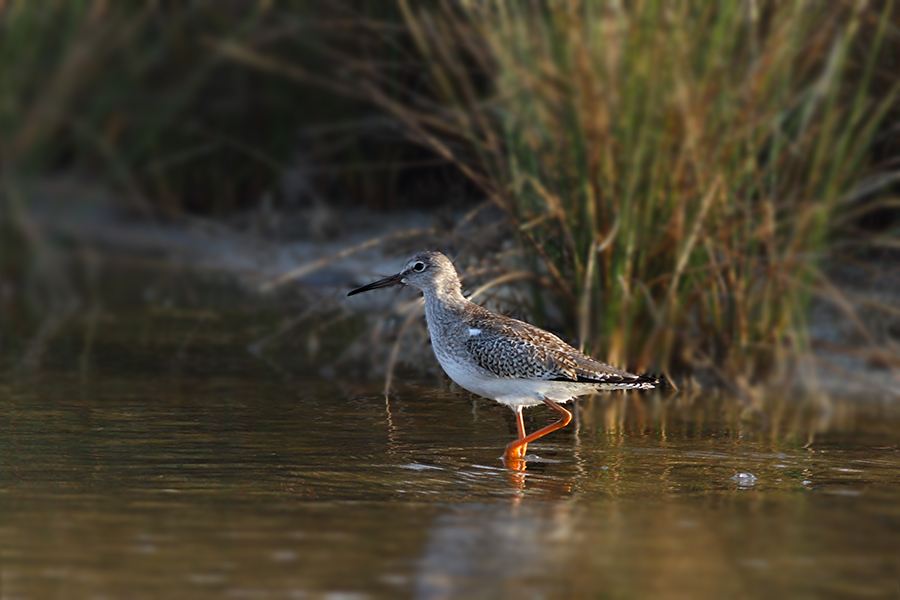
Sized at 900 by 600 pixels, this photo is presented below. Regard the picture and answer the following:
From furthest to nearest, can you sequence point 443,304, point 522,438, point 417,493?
1. point 443,304
2. point 522,438
3. point 417,493

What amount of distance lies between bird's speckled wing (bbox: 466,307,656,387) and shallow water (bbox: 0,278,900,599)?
311 mm

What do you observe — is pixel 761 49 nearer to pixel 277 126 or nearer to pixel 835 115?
pixel 835 115

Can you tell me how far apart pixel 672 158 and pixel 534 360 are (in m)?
1.43

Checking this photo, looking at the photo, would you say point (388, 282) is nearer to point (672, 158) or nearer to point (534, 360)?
point (534, 360)

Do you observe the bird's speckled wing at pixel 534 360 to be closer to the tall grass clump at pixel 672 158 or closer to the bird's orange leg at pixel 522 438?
the bird's orange leg at pixel 522 438

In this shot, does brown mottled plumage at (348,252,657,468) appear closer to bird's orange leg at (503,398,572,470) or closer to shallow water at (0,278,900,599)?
bird's orange leg at (503,398,572,470)

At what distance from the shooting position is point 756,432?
6238 millimetres

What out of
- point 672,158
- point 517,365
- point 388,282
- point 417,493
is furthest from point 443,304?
point 417,493

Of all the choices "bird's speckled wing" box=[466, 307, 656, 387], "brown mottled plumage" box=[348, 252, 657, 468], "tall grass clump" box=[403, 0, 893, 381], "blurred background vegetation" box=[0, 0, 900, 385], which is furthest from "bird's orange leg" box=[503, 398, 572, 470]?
"tall grass clump" box=[403, 0, 893, 381]

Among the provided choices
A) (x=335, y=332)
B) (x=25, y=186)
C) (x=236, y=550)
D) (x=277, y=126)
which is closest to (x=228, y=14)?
(x=277, y=126)

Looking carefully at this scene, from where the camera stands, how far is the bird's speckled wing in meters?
6.00

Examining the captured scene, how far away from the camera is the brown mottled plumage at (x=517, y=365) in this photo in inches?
237

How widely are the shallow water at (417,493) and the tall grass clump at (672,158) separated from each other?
0.55m

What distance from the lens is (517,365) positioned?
6.00 m
